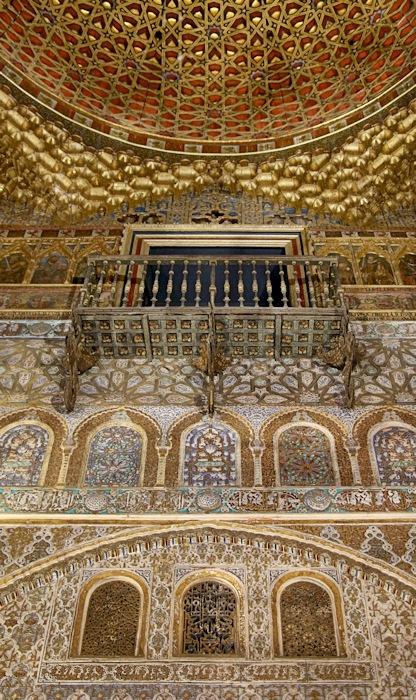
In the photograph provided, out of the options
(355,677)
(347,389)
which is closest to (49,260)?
(347,389)

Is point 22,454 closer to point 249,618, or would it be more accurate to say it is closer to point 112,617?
point 112,617

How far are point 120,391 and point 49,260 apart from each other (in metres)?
2.52

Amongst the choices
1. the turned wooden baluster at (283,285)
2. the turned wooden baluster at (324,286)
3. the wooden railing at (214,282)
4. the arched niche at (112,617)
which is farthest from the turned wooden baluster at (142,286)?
the arched niche at (112,617)

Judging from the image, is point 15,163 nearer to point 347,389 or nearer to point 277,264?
point 277,264

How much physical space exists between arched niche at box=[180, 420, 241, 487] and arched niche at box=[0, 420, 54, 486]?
1319mm

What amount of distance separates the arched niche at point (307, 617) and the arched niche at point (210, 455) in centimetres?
112

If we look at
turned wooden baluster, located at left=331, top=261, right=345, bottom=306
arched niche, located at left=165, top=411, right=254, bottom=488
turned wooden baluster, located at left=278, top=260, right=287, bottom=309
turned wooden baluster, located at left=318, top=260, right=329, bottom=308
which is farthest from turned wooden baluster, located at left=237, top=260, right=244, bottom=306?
arched niche, located at left=165, top=411, right=254, bottom=488

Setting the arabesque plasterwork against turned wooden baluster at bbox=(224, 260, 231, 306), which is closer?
the arabesque plasterwork

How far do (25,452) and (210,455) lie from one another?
5.83 feet

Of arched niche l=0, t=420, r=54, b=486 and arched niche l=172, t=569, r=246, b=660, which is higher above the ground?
arched niche l=0, t=420, r=54, b=486

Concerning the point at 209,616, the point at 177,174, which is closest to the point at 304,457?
the point at 209,616

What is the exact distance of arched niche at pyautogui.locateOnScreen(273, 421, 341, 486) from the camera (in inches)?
312

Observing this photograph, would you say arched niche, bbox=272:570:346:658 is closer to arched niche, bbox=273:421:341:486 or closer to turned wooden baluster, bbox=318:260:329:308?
arched niche, bbox=273:421:341:486

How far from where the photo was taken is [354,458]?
806cm
